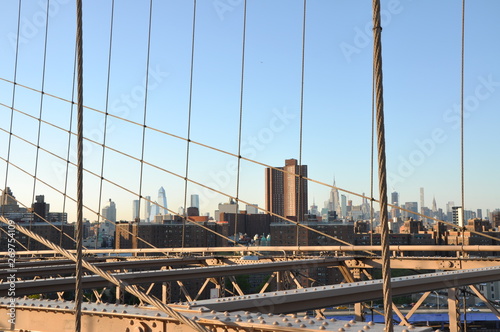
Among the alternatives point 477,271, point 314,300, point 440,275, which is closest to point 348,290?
point 314,300

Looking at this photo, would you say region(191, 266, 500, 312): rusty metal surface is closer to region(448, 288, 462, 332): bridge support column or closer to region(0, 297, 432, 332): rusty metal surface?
region(448, 288, 462, 332): bridge support column

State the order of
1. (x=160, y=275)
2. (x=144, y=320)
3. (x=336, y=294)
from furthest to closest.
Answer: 1. (x=160, y=275)
2. (x=336, y=294)
3. (x=144, y=320)

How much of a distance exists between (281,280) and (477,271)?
4243mm

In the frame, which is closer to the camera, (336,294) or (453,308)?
(336,294)

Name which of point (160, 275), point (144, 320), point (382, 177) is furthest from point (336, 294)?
point (160, 275)

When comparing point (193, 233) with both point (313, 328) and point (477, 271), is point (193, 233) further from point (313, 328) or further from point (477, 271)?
point (313, 328)

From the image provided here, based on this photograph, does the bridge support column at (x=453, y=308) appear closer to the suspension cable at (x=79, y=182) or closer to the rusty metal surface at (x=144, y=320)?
the rusty metal surface at (x=144, y=320)

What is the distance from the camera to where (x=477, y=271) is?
7.12 metres

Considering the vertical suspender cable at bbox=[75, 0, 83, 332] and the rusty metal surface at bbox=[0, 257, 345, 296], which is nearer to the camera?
the vertical suspender cable at bbox=[75, 0, 83, 332]

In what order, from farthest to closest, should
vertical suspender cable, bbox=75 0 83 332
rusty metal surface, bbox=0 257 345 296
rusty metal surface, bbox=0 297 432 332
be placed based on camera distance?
rusty metal surface, bbox=0 257 345 296 → vertical suspender cable, bbox=75 0 83 332 → rusty metal surface, bbox=0 297 432 332

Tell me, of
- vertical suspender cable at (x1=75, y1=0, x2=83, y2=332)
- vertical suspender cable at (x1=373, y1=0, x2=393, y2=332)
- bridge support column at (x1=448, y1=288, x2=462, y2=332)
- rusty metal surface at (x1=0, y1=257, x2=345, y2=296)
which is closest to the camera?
vertical suspender cable at (x1=373, y1=0, x2=393, y2=332)

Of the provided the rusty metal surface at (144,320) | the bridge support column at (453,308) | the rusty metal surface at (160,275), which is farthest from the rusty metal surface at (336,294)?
the rusty metal surface at (160,275)

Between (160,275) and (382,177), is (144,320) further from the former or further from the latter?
(160,275)

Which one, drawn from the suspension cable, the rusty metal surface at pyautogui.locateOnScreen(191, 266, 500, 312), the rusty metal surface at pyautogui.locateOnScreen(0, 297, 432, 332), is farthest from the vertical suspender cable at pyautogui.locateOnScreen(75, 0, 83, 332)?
the rusty metal surface at pyautogui.locateOnScreen(191, 266, 500, 312)
